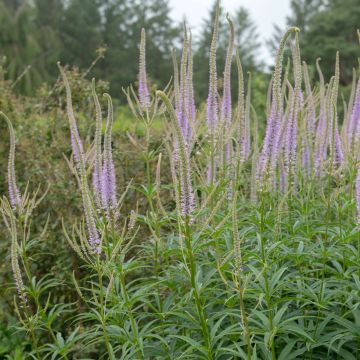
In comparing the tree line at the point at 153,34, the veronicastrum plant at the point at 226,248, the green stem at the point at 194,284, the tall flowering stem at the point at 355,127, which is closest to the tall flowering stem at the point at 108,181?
the veronicastrum plant at the point at 226,248

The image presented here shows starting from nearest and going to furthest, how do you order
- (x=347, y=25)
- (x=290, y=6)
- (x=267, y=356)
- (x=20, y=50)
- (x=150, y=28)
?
(x=267, y=356), (x=20, y=50), (x=347, y=25), (x=290, y=6), (x=150, y=28)

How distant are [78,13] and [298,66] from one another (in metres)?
47.3

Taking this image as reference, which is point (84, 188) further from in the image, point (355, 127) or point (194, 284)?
point (355, 127)

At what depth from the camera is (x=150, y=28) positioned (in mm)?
51438

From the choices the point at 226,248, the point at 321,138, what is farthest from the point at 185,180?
the point at 321,138

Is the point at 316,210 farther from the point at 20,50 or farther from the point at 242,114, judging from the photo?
the point at 20,50

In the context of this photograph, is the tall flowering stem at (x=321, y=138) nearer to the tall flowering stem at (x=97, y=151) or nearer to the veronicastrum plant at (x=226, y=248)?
the veronicastrum plant at (x=226, y=248)

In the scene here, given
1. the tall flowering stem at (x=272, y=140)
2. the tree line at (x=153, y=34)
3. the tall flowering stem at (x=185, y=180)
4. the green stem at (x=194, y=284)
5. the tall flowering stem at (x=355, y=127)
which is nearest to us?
the tall flowering stem at (x=185, y=180)

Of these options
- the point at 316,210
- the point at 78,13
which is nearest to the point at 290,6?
Result: the point at 78,13

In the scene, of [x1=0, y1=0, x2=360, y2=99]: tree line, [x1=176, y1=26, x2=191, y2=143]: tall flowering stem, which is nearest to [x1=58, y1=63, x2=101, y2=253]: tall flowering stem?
[x1=176, y1=26, x2=191, y2=143]: tall flowering stem

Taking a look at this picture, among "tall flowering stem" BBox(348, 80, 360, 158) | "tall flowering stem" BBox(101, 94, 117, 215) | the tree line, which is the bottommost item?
"tall flowering stem" BBox(101, 94, 117, 215)

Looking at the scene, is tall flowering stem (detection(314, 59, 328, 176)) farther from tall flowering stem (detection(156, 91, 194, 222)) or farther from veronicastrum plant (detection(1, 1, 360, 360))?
tall flowering stem (detection(156, 91, 194, 222))

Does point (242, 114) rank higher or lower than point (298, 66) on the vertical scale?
lower

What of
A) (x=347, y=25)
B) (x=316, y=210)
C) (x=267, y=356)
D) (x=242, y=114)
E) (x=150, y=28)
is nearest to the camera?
(x=267, y=356)
